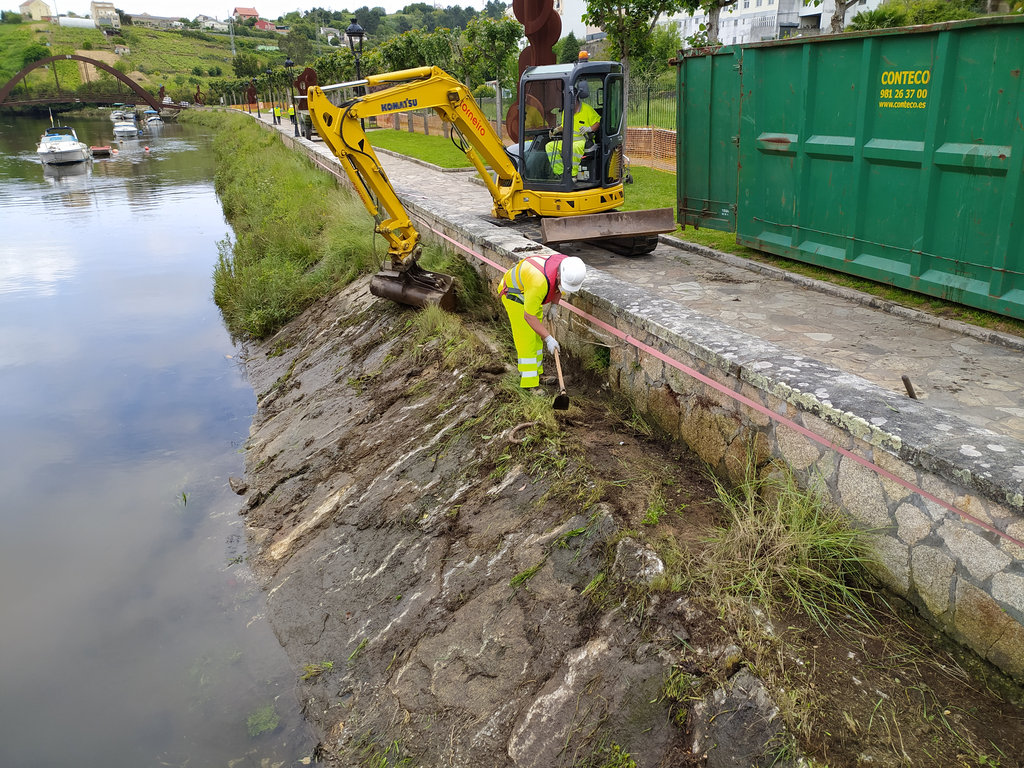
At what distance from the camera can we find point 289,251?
14219 mm

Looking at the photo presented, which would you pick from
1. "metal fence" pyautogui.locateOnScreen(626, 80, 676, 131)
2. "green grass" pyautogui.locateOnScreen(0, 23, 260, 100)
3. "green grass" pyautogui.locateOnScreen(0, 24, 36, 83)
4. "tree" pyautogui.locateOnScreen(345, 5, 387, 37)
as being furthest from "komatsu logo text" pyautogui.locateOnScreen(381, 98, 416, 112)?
"tree" pyautogui.locateOnScreen(345, 5, 387, 37)

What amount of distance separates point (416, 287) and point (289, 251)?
6422 mm

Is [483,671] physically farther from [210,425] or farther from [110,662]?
[210,425]

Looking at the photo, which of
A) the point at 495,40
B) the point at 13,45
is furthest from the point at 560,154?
the point at 13,45

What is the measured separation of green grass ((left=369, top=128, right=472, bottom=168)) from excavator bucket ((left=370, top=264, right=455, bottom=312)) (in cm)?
1142

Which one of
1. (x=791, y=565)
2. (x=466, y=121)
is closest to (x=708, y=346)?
(x=791, y=565)

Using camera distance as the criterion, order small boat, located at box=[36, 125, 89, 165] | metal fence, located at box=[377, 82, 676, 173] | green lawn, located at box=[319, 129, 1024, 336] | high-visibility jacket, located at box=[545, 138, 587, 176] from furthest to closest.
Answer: small boat, located at box=[36, 125, 89, 165], metal fence, located at box=[377, 82, 676, 173], high-visibility jacket, located at box=[545, 138, 587, 176], green lawn, located at box=[319, 129, 1024, 336]

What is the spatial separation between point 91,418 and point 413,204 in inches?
221

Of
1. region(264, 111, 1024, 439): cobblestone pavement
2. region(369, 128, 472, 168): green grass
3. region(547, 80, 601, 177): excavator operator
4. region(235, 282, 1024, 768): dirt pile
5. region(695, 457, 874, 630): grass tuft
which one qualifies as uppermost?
region(547, 80, 601, 177): excavator operator

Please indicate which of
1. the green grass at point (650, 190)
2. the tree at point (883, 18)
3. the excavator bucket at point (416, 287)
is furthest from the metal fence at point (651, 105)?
the excavator bucket at point (416, 287)

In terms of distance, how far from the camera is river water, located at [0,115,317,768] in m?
5.30

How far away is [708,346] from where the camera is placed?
14.6 ft

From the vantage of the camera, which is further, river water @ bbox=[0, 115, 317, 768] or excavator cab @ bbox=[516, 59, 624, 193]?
excavator cab @ bbox=[516, 59, 624, 193]

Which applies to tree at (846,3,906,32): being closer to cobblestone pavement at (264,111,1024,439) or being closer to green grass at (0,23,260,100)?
cobblestone pavement at (264,111,1024,439)
